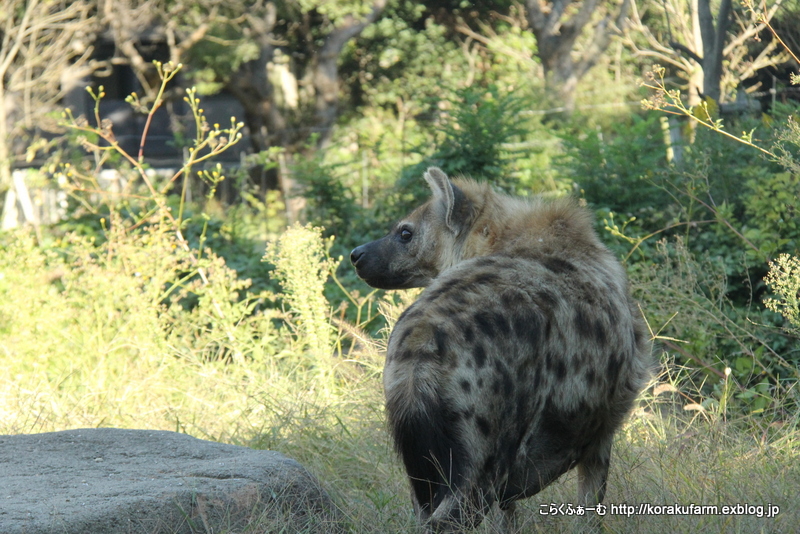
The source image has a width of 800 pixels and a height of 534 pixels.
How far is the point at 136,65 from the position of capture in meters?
16.3

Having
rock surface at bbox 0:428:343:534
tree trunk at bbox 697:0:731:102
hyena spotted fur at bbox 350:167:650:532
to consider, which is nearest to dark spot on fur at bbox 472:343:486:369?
hyena spotted fur at bbox 350:167:650:532

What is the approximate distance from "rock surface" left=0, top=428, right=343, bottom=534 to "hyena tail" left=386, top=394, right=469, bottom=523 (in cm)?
86

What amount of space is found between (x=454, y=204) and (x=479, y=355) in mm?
1010

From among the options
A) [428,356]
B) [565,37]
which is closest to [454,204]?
[428,356]

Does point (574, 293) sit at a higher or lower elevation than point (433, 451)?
higher

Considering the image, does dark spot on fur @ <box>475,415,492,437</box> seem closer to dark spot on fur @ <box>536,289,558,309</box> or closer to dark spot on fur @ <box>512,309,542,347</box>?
dark spot on fur @ <box>512,309,542,347</box>

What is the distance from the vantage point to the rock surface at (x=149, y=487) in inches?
113

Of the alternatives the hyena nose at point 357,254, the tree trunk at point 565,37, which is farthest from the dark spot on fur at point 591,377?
the tree trunk at point 565,37

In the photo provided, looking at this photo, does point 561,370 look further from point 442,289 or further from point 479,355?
point 442,289

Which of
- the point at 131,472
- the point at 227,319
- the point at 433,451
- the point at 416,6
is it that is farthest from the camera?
the point at 416,6

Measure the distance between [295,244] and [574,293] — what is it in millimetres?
2676

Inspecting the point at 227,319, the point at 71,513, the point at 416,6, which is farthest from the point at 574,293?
the point at 416,6

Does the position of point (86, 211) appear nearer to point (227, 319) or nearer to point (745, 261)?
point (227, 319)

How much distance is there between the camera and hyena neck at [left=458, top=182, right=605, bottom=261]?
3.07 meters
